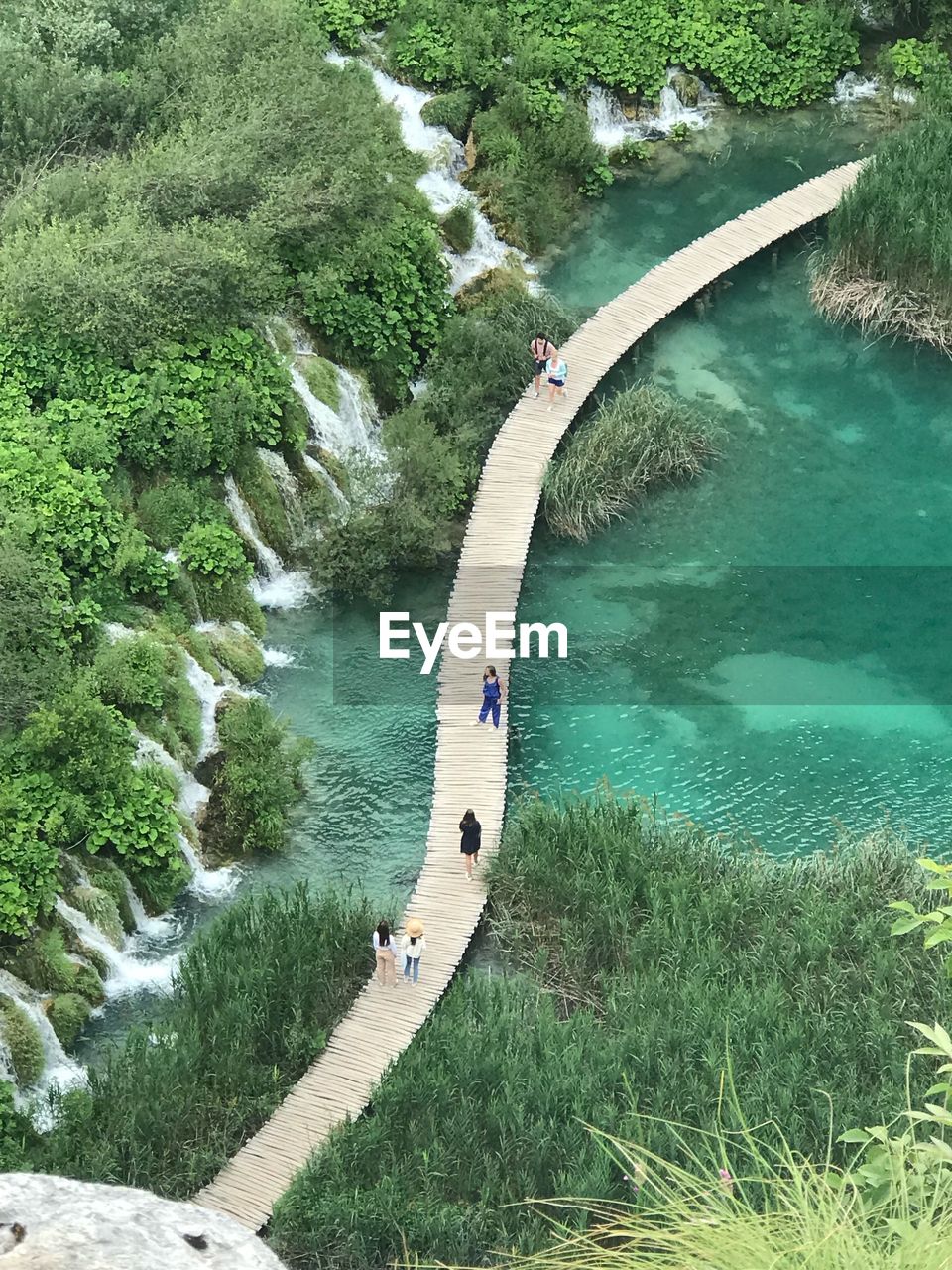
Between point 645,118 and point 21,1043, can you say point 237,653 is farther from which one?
point 645,118

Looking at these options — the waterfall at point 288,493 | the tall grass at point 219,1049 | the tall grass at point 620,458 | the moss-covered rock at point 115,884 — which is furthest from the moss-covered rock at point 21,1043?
the tall grass at point 620,458

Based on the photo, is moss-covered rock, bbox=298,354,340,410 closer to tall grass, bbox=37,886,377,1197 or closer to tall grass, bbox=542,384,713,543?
tall grass, bbox=542,384,713,543

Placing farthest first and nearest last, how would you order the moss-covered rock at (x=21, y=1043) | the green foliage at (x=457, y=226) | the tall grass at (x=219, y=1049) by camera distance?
the green foliage at (x=457, y=226) < the moss-covered rock at (x=21, y=1043) < the tall grass at (x=219, y=1049)

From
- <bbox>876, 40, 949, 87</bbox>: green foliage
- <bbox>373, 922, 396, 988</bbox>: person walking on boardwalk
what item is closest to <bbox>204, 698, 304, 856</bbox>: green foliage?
<bbox>373, 922, 396, 988</bbox>: person walking on boardwalk

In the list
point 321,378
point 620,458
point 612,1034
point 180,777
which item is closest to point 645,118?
point 620,458

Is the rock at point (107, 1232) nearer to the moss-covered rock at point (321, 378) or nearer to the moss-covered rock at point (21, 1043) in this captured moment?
the moss-covered rock at point (21, 1043)

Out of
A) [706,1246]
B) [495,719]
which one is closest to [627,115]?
[495,719]
